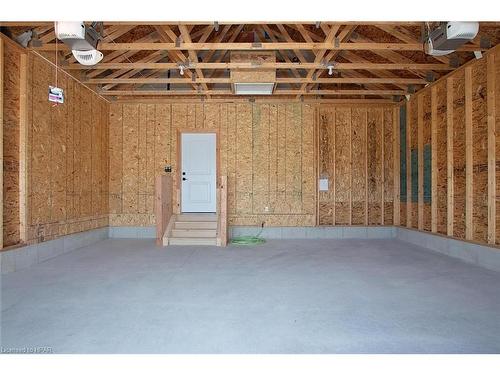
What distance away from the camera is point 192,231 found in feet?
23.0

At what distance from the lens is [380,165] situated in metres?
7.95

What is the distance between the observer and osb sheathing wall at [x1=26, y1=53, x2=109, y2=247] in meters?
5.05

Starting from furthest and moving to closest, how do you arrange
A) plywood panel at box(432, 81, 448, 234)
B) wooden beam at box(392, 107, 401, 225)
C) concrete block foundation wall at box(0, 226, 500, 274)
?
wooden beam at box(392, 107, 401, 225) → plywood panel at box(432, 81, 448, 234) → concrete block foundation wall at box(0, 226, 500, 274)

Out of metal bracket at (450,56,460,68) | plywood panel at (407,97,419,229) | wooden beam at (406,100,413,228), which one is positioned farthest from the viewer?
wooden beam at (406,100,413,228)

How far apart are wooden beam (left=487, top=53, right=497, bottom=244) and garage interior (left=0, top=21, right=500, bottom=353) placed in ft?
0.10

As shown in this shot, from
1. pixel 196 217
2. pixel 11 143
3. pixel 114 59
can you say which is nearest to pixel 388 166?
pixel 196 217

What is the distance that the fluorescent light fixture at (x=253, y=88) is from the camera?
6391 mm

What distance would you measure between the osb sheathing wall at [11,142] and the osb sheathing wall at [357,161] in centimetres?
614

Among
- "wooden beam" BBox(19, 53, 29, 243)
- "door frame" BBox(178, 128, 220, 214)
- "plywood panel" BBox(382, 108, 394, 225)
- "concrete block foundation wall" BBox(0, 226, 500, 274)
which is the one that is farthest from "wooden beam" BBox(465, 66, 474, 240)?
"wooden beam" BBox(19, 53, 29, 243)

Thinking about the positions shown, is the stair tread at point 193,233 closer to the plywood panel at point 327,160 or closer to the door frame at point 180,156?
the door frame at point 180,156

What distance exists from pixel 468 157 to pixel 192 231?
17.8 feet

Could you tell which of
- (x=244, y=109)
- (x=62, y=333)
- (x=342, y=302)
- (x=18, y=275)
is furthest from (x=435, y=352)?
(x=244, y=109)

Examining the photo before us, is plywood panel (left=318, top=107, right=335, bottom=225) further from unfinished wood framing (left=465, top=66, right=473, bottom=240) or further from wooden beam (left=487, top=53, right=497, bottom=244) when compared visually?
wooden beam (left=487, top=53, right=497, bottom=244)
